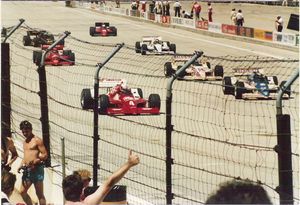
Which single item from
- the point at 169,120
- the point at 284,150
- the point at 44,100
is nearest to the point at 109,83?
the point at 44,100

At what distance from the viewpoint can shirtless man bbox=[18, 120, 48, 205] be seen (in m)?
6.94

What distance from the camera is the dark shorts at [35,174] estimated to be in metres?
6.99

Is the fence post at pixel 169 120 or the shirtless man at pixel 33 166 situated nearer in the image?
the fence post at pixel 169 120

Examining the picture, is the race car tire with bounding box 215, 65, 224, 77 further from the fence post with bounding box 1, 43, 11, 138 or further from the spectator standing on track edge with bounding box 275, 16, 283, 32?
the spectator standing on track edge with bounding box 275, 16, 283, 32

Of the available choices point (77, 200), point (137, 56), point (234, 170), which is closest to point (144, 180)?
point (234, 170)

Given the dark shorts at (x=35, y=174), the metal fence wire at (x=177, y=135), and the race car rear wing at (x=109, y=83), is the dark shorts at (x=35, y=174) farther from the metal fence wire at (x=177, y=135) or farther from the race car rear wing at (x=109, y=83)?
the race car rear wing at (x=109, y=83)

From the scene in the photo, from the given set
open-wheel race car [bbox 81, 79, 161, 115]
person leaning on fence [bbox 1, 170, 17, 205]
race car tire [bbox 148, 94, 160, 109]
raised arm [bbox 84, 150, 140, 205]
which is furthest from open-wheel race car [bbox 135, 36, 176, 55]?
raised arm [bbox 84, 150, 140, 205]

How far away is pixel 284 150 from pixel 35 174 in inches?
127

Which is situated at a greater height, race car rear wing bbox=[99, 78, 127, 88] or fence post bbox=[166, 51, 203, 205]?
fence post bbox=[166, 51, 203, 205]

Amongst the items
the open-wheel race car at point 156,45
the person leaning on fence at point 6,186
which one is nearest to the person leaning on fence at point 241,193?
the person leaning on fence at point 6,186

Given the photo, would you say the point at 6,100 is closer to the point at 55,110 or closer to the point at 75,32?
the point at 55,110

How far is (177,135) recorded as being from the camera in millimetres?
12148

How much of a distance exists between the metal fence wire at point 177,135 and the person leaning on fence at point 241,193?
2.50 metres

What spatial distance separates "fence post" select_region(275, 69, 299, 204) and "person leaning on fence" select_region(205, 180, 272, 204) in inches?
88.0
